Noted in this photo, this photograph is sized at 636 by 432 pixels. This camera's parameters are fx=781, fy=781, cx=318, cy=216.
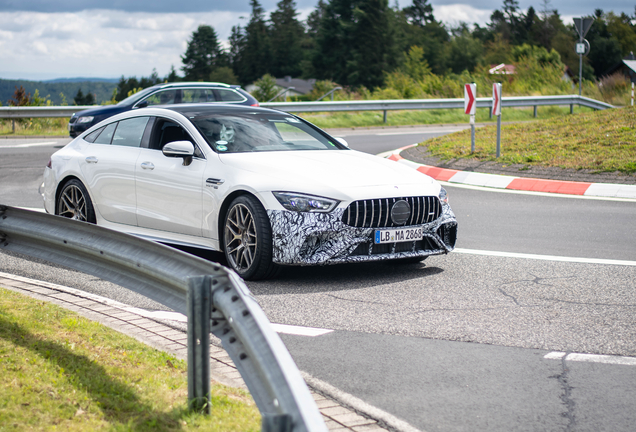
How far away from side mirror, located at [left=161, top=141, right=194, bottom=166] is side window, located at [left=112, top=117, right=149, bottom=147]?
83cm

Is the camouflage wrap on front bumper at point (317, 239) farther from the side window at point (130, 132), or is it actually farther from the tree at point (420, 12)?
the tree at point (420, 12)

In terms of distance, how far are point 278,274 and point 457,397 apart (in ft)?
9.51

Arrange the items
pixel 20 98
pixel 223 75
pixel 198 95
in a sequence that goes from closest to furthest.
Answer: pixel 198 95
pixel 20 98
pixel 223 75

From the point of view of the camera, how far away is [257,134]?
745 centimetres

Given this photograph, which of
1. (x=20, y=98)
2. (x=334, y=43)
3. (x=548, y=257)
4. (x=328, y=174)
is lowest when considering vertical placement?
(x=548, y=257)

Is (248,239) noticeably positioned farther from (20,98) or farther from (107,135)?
(20,98)

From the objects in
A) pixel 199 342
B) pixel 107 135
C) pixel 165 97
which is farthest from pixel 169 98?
pixel 199 342

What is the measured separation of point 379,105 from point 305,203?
67.8 feet

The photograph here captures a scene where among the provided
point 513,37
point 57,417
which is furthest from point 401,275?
point 513,37

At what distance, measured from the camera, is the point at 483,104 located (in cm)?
2653

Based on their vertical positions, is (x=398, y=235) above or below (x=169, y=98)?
below

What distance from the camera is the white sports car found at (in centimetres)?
636

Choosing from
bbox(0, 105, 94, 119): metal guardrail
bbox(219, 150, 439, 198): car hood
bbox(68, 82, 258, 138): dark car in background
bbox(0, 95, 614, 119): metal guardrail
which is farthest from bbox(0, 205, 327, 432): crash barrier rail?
bbox(0, 105, 94, 119): metal guardrail

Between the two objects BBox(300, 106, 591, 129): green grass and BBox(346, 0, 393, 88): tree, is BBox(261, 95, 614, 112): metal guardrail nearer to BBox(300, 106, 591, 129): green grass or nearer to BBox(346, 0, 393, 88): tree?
BBox(300, 106, 591, 129): green grass
